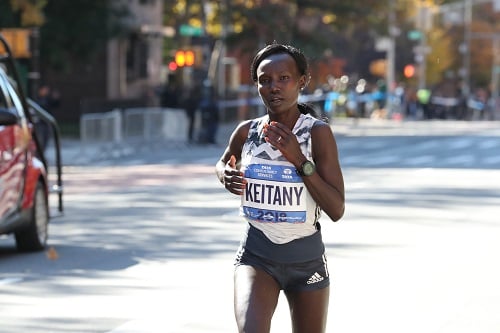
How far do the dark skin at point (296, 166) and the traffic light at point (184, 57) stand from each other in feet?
122

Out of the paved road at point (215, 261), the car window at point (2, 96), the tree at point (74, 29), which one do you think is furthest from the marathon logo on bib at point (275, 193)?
the tree at point (74, 29)

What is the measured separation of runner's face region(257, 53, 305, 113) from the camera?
5766 mm

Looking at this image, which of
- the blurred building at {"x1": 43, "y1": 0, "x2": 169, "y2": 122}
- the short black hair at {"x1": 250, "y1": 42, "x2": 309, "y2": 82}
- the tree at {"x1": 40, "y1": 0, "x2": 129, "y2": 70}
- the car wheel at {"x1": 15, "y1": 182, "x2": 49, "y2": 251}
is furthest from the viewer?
the blurred building at {"x1": 43, "y1": 0, "x2": 169, "y2": 122}

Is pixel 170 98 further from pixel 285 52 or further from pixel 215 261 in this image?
pixel 285 52

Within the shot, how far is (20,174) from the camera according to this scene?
12.9m

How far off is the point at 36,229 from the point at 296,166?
8.13m

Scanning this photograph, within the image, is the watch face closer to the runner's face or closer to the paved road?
the runner's face

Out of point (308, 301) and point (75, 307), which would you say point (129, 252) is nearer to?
point (75, 307)

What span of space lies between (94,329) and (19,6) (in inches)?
1031

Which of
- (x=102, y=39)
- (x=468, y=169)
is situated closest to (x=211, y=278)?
(x=468, y=169)

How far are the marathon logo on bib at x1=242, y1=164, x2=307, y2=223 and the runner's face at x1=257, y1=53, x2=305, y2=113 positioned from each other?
10.3 inches

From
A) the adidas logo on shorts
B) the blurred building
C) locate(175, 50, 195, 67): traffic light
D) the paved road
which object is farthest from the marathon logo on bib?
the blurred building

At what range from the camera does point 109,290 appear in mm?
10695

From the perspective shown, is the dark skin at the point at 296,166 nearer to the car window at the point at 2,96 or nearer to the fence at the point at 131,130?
the car window at the point at 2,96
